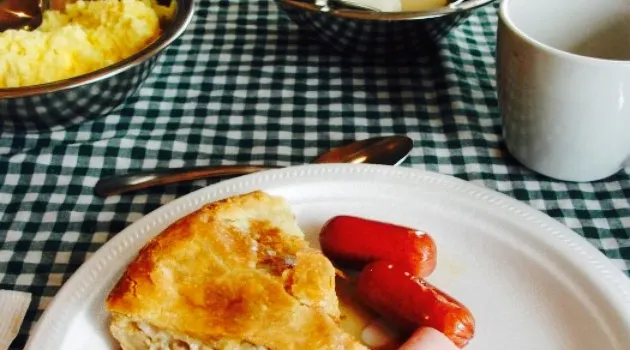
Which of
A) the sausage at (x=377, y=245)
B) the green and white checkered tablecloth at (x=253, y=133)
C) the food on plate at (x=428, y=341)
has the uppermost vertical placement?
the sausage at (x=377, y=245)

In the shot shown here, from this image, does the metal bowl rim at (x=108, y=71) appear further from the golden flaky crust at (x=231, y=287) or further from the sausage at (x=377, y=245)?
the sausage at (x=377, y=245)

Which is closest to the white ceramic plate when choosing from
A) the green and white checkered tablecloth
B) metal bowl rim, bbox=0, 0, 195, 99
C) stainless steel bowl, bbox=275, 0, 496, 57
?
the green and white checkered tablecloth

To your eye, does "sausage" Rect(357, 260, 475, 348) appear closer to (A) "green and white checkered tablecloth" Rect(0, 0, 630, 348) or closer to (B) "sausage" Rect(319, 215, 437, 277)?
(B) "sausage" Rect(319, 215, 437, 277)

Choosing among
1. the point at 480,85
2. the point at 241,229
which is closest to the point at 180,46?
the point at 480,85

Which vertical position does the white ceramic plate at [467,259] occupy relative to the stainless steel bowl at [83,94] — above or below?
below

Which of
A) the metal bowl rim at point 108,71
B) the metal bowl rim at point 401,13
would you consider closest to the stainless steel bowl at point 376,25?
the metal bowl rim at point 401,13

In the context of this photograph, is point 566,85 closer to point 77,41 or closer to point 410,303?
point 410,303

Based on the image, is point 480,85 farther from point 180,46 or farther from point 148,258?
point 148,258
